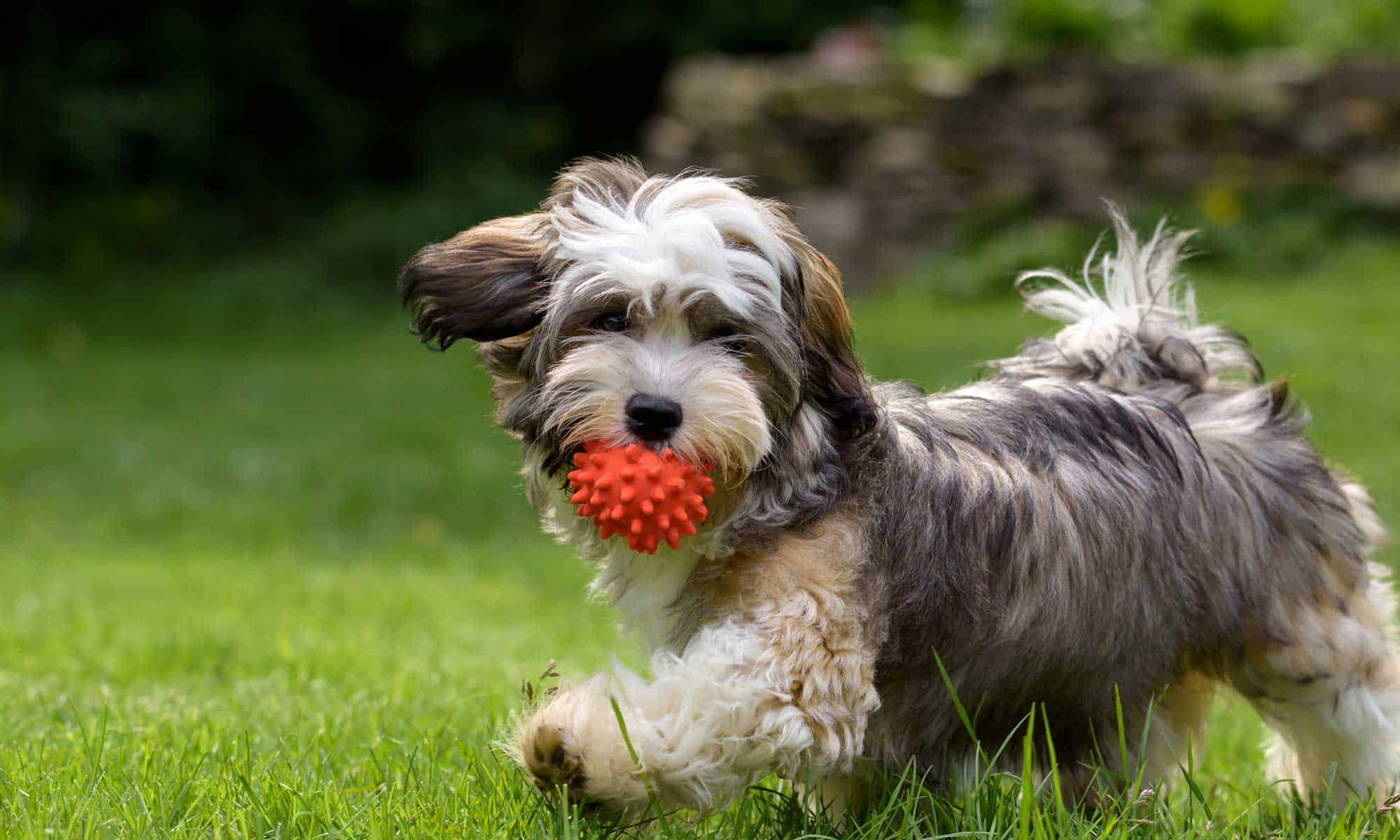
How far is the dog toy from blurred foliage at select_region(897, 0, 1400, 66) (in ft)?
39.2

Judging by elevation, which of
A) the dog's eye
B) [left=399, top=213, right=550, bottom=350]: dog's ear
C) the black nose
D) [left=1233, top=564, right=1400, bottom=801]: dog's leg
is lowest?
[left=1233, top=564, right=1400, bottom=801]: dog's leg

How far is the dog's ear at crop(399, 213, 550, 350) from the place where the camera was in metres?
3.03

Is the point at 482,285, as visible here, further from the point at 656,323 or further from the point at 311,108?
the point at 311,108

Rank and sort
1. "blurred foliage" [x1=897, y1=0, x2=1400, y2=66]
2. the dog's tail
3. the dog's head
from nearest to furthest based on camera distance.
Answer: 1. the dog's head
2. the dog's tail
3. "blurred foliage" [x1=897, y1=0, x2=1400, y2=66]

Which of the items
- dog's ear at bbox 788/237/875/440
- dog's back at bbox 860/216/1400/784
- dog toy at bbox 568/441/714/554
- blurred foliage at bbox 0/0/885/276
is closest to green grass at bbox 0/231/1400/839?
dog's back at bbox 860/216/1400/784

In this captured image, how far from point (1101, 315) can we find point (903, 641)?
4.28 feet

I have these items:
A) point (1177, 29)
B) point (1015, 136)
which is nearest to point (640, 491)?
point (1015, 136)

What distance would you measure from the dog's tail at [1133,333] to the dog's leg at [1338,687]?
2.10 feet

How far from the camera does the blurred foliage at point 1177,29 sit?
1416 cm

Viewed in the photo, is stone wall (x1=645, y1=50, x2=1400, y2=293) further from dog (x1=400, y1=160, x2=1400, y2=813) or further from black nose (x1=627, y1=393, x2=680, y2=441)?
black nose (x1=627, y1=393, x2=680, y2=441)

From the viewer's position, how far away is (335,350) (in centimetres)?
1433

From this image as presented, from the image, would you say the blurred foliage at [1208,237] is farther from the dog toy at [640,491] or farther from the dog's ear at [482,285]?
the dog toy at [640,491]

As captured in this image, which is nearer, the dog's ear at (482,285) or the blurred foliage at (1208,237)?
the dog's ear at (482,285)

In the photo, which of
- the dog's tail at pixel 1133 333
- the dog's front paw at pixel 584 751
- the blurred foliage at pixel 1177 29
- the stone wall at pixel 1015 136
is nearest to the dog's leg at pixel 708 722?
the dog's front paw at pixel 584 751
